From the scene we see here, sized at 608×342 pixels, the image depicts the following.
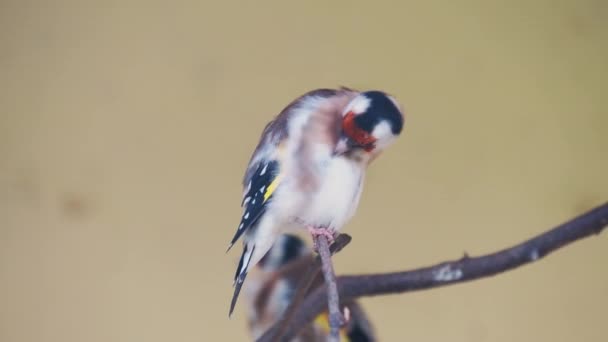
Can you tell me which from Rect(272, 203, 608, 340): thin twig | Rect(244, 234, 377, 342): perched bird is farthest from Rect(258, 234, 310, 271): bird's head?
Rect(272, 203, 608, 340): thin twig

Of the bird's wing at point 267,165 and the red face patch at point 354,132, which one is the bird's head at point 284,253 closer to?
the bird's wing at point 267,165

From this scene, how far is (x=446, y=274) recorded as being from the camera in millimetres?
836

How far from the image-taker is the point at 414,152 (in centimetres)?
108

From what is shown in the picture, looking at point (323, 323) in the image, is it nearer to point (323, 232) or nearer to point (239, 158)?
point (323, 232)

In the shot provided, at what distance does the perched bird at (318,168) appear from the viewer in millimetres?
848

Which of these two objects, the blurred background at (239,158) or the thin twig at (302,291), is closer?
the thin twig at (302,291)

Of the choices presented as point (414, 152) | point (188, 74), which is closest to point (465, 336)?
point (414, 152)

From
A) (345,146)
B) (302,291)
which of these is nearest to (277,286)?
(302,291)

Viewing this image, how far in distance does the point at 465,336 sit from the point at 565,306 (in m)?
0.14

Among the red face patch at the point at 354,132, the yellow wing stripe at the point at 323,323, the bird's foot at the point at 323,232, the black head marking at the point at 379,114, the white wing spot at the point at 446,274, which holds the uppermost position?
the black head marking at the point at 379,114

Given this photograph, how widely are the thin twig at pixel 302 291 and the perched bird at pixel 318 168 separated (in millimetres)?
26

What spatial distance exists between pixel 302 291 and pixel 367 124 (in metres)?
0.20

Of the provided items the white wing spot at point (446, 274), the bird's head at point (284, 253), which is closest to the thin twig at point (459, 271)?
the white wing spot at point (446, 274)

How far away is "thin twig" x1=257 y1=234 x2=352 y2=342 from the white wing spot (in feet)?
0.34
